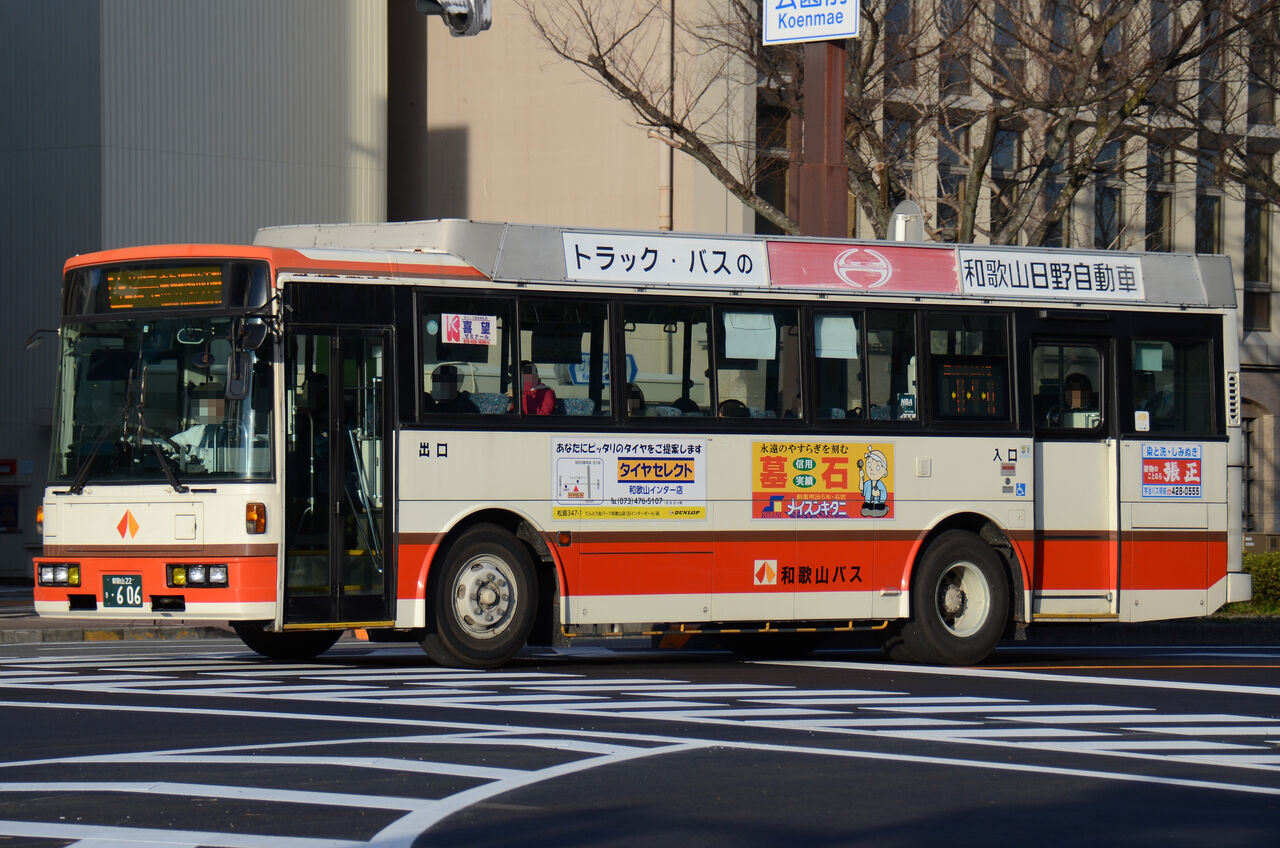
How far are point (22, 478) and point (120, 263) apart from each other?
852 inches

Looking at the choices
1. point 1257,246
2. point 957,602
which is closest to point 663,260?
point 957,602

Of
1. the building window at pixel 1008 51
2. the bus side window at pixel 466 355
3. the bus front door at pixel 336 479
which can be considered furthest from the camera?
the building window at pixel 1008 51

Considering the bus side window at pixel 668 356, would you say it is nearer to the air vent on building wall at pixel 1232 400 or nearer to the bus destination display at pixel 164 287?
the bus destination display at pixel 164 287

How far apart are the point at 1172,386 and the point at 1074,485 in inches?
57.9

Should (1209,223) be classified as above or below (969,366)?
above

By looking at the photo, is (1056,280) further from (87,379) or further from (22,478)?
(22,478)

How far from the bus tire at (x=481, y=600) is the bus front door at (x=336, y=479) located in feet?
1.61

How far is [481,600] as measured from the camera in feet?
48.6

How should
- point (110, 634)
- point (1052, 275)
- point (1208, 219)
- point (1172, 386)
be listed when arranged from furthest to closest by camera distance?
point (1208, 219)
point (110, 634)
point (1172, 386)
point (1052, 275)

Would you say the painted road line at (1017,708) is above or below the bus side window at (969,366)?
below

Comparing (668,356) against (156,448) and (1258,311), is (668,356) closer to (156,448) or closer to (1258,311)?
(156,448)

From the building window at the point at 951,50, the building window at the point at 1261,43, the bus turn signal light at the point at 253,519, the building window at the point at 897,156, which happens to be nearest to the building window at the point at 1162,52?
the building window at the point at 1261,43

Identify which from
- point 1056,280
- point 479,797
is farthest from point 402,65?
point 479,797

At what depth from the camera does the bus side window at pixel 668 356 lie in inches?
607
